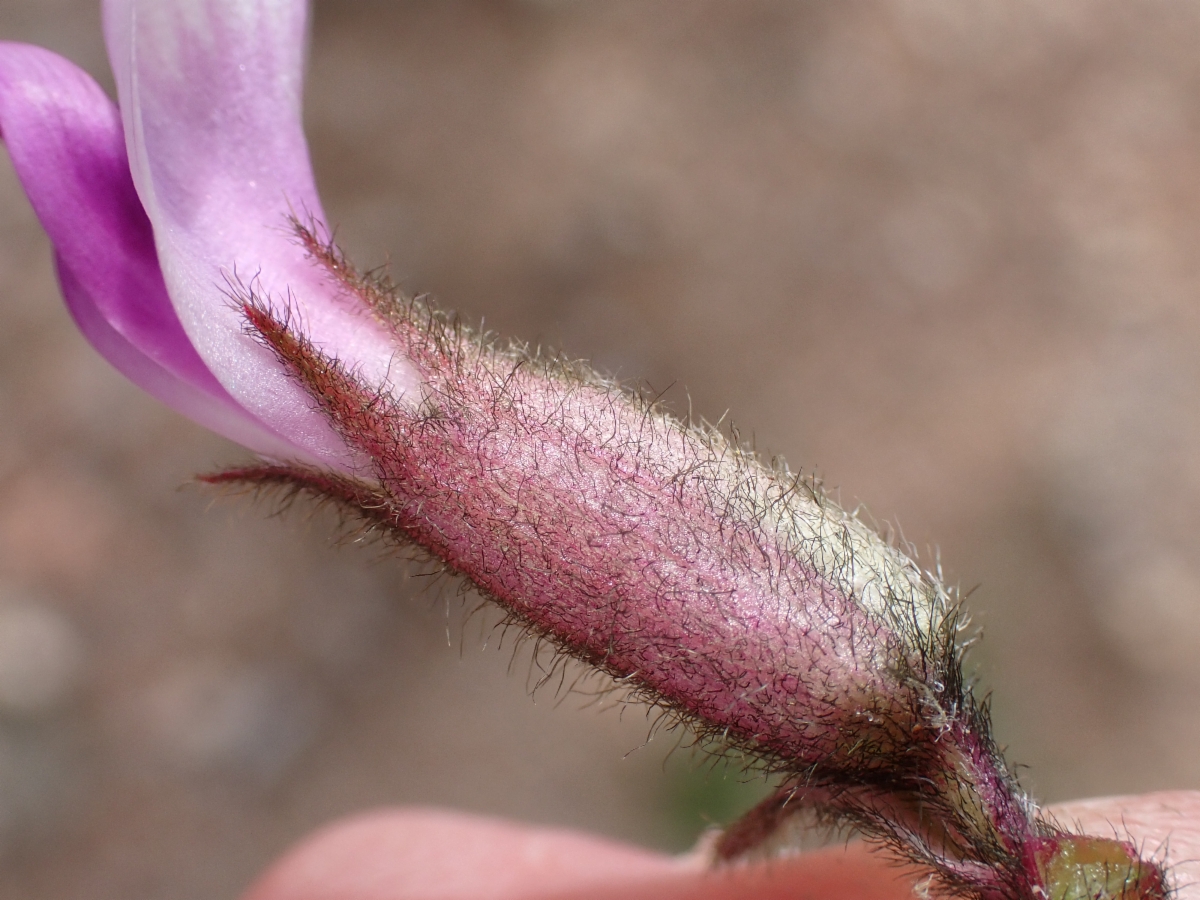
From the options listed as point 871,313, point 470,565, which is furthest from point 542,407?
point 871,313

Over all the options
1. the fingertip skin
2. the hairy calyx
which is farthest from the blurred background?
the hairy calyx

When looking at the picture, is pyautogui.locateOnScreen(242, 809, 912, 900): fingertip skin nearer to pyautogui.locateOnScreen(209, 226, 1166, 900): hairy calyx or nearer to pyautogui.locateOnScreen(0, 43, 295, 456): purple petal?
pyautogui.locateOnScreen(209, 226, 1166, 900): hairy calyx

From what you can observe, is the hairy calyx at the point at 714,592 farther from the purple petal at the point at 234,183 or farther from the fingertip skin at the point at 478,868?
the fingertip skin at the point at 478,868

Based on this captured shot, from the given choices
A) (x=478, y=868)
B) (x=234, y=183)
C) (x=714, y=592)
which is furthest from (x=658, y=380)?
(x=714, y=592)

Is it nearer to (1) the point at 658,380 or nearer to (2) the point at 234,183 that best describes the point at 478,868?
(2) the point at 234,183

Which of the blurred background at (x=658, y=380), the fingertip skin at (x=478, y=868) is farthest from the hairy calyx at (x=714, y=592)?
the blurred background at (x=658, y=380)

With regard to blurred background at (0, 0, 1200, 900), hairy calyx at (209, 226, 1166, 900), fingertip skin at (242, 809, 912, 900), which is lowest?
fingertip skin at (242, 809, 912, 900)

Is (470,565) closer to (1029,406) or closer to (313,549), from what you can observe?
(313,549)
